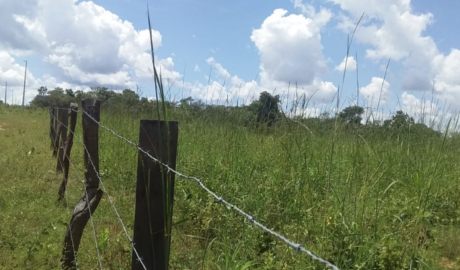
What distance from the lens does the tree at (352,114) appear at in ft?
12.4

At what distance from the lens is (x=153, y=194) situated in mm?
1855

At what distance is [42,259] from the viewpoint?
3.27 m

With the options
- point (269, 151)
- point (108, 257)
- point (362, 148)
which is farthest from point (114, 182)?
point (362, 148)

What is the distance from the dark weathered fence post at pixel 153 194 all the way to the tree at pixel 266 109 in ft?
11.2

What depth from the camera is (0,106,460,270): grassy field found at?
2.55 metres

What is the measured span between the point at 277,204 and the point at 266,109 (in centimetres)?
195

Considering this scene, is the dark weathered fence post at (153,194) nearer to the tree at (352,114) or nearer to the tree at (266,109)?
the tree at (352,114)

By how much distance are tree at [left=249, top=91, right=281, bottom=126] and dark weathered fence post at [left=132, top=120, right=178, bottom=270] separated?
3.40m

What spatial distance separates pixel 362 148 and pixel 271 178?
3.50 feet

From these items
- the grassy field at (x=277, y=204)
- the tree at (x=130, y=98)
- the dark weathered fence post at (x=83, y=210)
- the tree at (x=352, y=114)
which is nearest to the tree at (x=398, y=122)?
the grassy field at (x=277, y=204)

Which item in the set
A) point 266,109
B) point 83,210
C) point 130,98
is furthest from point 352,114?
point 130,98

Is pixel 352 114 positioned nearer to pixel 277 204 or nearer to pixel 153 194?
pixel 277 204

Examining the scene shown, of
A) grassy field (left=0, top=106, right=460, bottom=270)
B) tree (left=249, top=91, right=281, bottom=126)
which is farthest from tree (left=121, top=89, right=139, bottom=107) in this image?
tree (left=249, top=91, right=281, bottom=126)

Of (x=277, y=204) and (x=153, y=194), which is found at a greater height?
(x=153, y=194)
